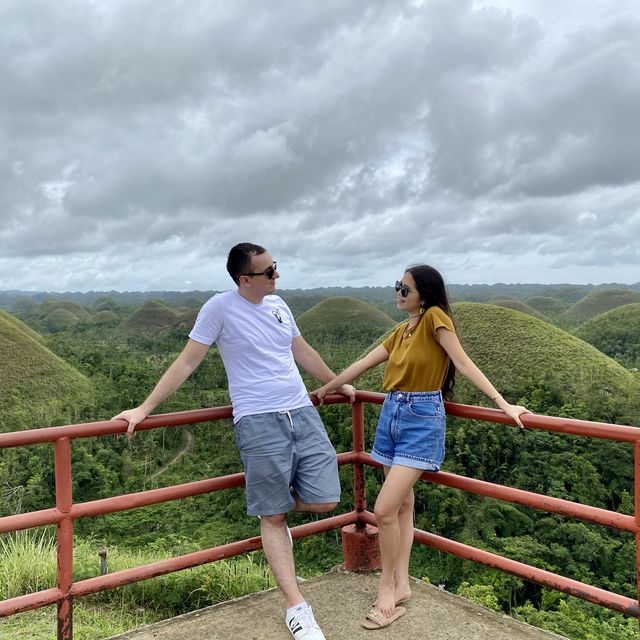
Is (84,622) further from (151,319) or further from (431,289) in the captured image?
(151,319)

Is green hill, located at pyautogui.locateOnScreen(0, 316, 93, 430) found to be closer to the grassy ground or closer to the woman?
the grassy ground

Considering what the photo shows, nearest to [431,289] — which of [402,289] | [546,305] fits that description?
[402,289]

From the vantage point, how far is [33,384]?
99.5 ft

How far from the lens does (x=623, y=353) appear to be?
112ft

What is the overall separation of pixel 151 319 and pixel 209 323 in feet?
257

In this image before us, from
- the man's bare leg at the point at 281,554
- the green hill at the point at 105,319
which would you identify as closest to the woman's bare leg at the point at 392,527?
the man's bare leg at the point at 281,554

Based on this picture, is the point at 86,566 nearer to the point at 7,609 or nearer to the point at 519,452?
the point at 7,609

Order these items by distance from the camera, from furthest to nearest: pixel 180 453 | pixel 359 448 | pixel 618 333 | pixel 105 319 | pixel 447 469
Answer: pixel 105 319 → pixel 618 333 → pixel 180 453 → pixel 447 469 → pixel 359 448

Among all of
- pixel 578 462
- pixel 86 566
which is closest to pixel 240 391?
pixel 86 566

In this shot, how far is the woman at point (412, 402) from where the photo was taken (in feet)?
7.68

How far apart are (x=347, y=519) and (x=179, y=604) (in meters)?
A: 1.32

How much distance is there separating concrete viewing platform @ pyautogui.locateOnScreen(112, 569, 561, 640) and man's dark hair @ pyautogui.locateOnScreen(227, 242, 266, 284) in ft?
4.46

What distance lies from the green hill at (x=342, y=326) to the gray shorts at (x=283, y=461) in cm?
3708

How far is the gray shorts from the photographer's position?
2.28 metres
